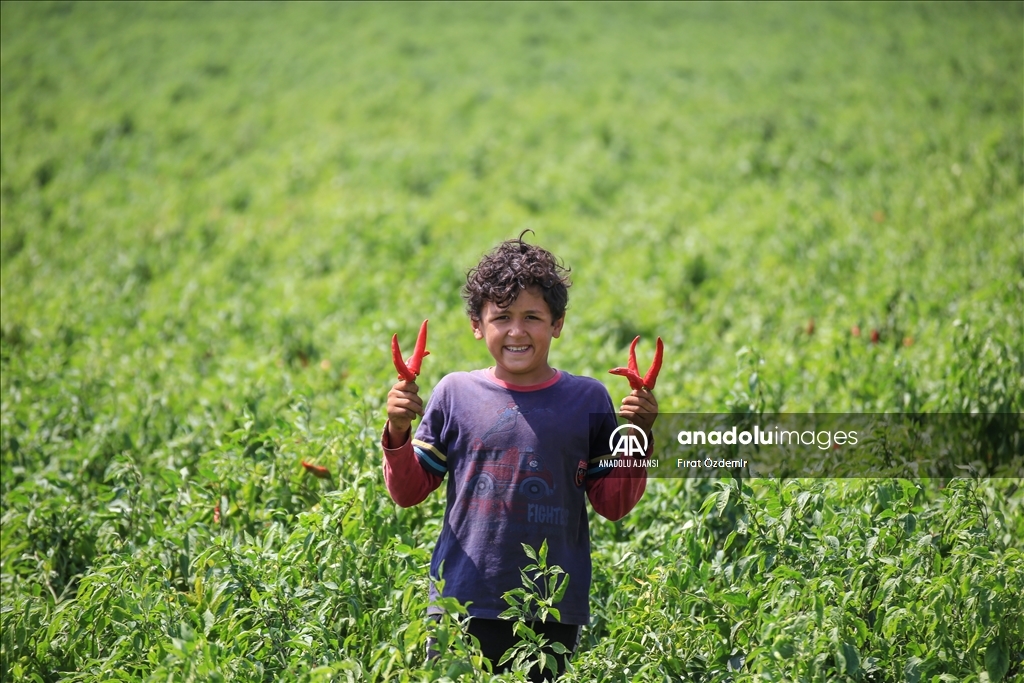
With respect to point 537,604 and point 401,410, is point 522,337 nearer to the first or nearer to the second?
point 401,410

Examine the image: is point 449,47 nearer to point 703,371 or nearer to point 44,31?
point 44,31

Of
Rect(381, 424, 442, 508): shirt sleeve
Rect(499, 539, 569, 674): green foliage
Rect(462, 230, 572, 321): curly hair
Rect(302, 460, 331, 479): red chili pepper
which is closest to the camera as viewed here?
Rect(499, 539, 569, 674): green foliage

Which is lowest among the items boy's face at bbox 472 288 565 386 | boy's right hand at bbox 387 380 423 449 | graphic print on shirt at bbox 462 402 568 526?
graphic print on shirt at bbox 462 402 568 526

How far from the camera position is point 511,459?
102 inches

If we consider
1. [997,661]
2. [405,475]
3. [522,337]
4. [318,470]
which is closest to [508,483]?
[405,475]

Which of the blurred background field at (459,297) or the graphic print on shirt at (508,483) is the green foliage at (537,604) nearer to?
the graphic print on shirt at (508,483)

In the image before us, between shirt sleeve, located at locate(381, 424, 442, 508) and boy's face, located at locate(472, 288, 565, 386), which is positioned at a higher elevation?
boy's face, located at locate(472, 288, 565, 386)

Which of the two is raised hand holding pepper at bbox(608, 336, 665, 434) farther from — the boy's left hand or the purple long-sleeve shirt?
the purple long-sleeve shirt

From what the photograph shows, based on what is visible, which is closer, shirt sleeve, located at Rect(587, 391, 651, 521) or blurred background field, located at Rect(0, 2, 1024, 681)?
shirt sleeve, located at Rect(587, 391, 651, 521)

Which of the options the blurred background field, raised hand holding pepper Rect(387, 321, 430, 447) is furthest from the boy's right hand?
the blurred background field

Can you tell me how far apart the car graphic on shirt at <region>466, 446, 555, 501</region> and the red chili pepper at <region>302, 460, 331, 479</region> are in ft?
3.93

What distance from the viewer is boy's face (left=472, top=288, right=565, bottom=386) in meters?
2.65

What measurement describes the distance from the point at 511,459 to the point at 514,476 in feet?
0.15

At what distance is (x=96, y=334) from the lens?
6.45 meters
